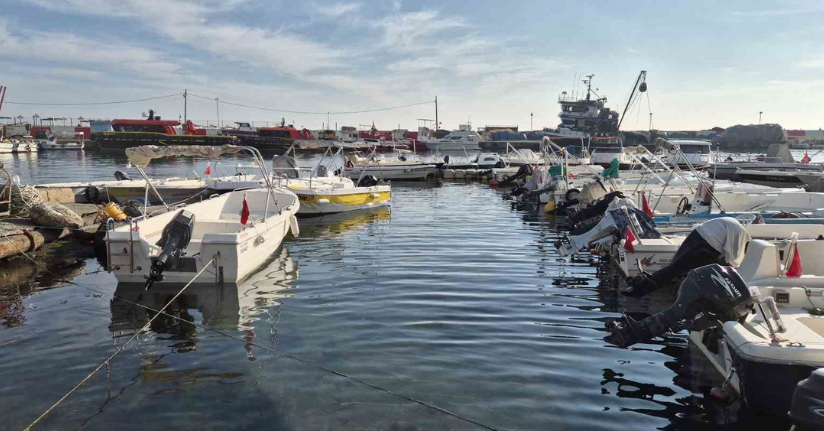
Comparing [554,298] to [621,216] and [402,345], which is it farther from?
[402,345]

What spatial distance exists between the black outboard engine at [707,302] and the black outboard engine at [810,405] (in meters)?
1.54

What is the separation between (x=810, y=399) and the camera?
432 cm

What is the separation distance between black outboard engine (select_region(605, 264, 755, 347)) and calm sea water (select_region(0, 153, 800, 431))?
2.45 ft

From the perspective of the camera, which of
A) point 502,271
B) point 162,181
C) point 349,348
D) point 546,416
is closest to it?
point 546,416

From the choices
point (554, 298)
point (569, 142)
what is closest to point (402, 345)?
point (554, 298)

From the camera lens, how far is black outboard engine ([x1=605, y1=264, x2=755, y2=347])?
5.91 meters

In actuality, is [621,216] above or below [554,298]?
above

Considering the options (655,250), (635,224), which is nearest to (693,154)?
(635,224)

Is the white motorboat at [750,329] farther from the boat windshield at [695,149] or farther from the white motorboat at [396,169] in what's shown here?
the boat windshield at [695,149]

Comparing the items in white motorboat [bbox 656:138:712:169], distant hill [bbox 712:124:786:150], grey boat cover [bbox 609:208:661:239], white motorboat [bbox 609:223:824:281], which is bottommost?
white motorboat [bbox 609:223:824:281]

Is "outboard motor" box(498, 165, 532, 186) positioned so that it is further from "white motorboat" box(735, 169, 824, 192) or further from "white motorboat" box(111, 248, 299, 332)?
"white motorboat" box(111, 248, 299, 332)

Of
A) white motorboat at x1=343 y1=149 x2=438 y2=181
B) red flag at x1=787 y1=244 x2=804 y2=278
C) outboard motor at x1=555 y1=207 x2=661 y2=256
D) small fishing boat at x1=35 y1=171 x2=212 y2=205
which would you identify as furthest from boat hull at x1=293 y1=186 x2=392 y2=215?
red flag at x1=787 y1=244 x2=804 y2=278

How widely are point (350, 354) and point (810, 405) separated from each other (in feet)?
16.3

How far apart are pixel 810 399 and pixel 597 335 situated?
3.86 m
